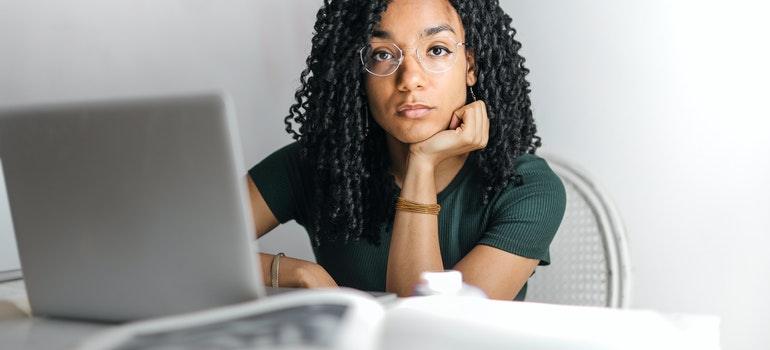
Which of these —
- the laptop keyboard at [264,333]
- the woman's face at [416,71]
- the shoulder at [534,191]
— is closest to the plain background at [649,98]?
the shoulder at [534,191]

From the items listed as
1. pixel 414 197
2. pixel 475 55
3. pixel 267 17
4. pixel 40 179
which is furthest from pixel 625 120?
pixel 40 179

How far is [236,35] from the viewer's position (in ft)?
7.64

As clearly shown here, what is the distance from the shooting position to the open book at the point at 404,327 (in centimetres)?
64

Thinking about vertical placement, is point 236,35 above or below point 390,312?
above

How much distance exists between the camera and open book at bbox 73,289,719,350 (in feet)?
2.11

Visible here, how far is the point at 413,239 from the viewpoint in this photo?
149cm

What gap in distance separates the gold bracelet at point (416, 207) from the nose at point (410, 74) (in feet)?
0.64

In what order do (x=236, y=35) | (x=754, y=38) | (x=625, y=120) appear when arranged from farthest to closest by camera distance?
(x=236, y=35) < (x=625, y=120) < (x=754, y=38)

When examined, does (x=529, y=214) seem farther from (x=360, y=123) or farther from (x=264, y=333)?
(x=264, y=333)

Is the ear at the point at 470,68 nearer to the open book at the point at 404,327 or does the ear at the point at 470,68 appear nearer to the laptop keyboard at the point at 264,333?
the open book at the point at 404,327

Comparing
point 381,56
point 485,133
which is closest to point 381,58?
point 381,56

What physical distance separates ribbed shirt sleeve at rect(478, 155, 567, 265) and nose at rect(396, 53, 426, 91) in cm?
25

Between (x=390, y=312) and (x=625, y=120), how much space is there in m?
1.22

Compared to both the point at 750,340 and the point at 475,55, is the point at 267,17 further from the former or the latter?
the point at 750,340
